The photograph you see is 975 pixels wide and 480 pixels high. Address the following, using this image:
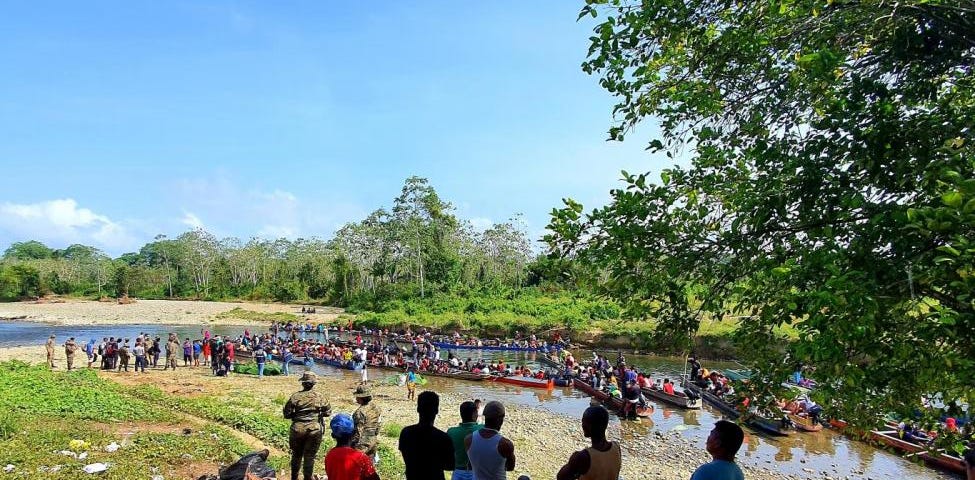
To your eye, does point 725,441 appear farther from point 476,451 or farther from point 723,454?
point 476,451

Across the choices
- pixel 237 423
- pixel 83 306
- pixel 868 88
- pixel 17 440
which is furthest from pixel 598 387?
pixel 83 306

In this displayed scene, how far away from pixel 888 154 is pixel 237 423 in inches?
584

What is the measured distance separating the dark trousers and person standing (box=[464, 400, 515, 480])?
4114mm

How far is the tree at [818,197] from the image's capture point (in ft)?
13.6

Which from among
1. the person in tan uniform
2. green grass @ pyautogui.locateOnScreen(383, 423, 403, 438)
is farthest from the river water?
green grass @ pyautogui.locateOnScreen(383, 423, 403, 438)

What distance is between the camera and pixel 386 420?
1975 cm

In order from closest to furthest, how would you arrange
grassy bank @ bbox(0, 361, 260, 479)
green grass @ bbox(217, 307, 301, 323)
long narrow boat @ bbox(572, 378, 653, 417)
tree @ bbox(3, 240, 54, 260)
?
grassy bank @ bbox(0, 361, 260, 479), long narrow boat @ bbox(572, 378, 653, 417), green grass @ bbox(217, 307, 301, 323), tree @ bbox(3, 240, 54, 260)

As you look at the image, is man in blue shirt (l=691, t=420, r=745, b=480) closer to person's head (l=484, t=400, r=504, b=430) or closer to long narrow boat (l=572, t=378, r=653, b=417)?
person's head (l=484, t=400, r=504, b=430)

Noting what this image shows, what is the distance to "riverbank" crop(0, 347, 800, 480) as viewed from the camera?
14664mm

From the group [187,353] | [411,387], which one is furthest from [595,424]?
[187,353]

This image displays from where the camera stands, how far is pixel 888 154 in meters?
4.70

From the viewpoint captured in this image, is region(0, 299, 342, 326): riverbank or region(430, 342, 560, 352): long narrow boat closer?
region(430, 342, 560, 352): long narrow boat

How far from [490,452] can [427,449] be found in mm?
608

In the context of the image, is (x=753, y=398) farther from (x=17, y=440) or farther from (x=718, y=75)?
(x=17, y=440)
